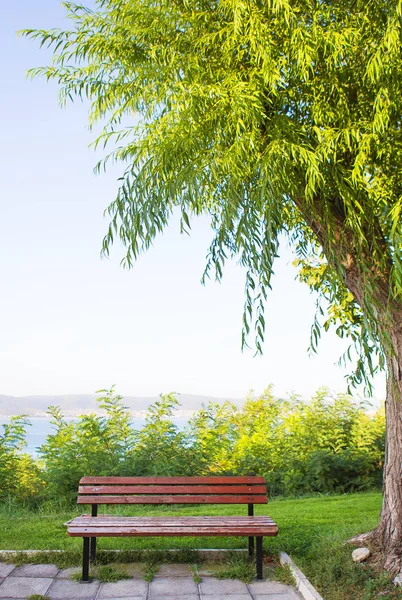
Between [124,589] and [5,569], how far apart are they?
3.71 feet

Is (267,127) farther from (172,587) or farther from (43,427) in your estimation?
(43,427)

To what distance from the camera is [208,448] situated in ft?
29.4

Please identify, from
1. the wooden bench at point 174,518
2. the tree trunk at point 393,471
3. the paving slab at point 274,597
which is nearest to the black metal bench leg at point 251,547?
the wooden bench at point 174,518

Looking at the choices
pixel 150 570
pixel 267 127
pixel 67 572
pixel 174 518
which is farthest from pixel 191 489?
pixel 267 127

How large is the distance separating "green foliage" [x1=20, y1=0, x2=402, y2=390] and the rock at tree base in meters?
1.46

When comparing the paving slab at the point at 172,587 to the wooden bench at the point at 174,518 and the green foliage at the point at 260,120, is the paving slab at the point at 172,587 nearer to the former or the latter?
the wooden bench at the point at 174,518

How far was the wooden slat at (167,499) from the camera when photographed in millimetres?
5129

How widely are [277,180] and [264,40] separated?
3.37 feet

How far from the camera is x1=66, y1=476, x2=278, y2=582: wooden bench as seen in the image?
4633 millimetres

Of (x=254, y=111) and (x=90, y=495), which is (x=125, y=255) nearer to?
(x=254, y=111)

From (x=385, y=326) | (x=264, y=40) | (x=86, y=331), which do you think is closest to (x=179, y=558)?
(x=385, y=326)

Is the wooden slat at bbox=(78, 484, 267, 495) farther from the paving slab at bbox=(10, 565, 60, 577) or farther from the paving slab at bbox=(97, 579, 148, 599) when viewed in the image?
the paving slab at bbox=(97, 579, 148, 599)

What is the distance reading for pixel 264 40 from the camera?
4.21 m

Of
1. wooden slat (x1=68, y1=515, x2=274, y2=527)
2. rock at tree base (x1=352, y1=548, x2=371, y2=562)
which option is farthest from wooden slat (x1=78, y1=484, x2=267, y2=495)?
rock at tree base (x1=352, y1=548, x2=371, y2=562)
